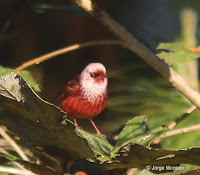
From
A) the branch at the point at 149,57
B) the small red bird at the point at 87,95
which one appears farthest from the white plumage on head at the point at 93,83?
the branch at the point at 149,57

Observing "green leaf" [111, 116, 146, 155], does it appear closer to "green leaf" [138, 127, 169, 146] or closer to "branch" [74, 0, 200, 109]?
"green leaf" [138, 127, 169, 146]

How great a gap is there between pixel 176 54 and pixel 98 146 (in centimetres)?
64

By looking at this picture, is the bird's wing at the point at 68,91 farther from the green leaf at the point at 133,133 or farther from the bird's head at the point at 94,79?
the green leaf at the point at 133,133

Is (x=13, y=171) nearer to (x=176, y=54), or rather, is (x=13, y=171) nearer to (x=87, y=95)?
(x=176, y=54)

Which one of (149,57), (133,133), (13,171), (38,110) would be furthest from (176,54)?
(13,171)

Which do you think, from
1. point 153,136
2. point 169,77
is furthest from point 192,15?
point 153,136

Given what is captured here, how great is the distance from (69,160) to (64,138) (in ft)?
1.74

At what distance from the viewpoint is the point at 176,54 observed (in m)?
A: 1.79

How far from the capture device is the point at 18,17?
2.87 meters

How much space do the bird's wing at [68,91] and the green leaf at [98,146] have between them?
108 centimetres

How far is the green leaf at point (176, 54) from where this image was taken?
1.73m

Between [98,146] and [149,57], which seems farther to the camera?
[149,57]

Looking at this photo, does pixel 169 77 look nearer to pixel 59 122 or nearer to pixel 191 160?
pixel 191 160

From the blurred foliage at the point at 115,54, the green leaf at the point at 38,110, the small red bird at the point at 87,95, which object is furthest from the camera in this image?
the small red bird at the point at 87,95
